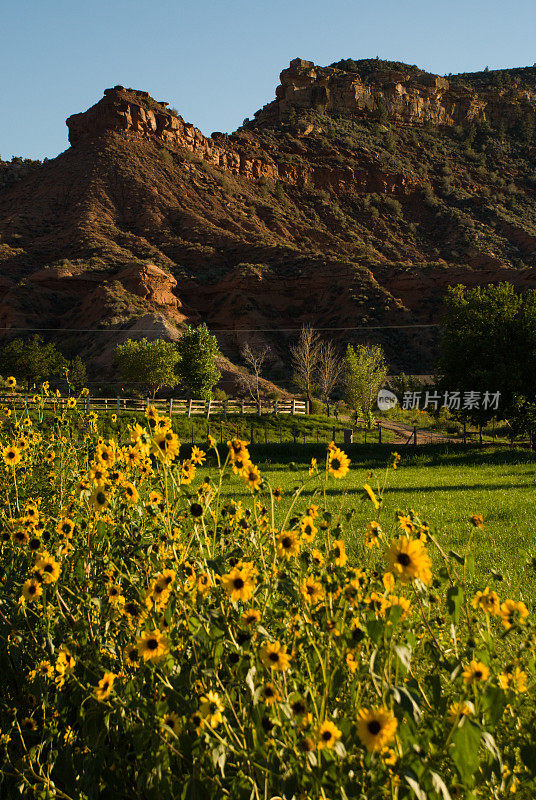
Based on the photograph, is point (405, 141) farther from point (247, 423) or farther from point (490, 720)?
point (490, 720)

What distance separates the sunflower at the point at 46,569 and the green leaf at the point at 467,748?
120 centimetres

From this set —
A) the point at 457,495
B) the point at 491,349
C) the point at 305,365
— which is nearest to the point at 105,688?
the point at 457,495

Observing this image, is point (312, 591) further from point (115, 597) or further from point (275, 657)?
point (115, 597)

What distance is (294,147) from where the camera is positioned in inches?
3716

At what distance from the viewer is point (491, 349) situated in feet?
70.7

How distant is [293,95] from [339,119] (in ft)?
42.9

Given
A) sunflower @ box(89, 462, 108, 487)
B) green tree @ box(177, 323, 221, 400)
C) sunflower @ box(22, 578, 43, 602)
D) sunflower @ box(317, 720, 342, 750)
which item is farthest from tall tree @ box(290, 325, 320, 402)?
sunflower @ box(317, 720, 342, 750)

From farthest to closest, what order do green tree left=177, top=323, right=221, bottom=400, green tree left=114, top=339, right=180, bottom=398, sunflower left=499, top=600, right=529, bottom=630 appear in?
green tree left=114, top=339, right=180, bottom=398 < green tree left=177, top=323, right=221, bottom=400 < sunflower left=499, top=600, right=529, bottom=630

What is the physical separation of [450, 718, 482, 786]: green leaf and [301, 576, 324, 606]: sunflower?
61 centimetres

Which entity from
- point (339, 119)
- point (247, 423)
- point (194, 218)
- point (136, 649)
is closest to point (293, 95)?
point (339, 119)

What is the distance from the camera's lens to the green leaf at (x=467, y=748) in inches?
45.0

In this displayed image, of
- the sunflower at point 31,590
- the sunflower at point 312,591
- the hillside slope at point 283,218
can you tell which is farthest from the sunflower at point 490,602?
the hillside slope at point 283,218

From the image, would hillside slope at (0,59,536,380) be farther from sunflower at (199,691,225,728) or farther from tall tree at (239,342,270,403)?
sunflower at (199,691,225,728)

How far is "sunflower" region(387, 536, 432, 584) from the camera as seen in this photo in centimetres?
138
